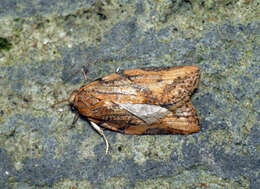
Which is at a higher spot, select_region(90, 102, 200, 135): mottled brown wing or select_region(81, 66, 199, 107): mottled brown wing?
select_region(81, 66, 199, 107): mottled brown wing

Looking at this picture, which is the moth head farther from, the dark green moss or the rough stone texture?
the dark green moss

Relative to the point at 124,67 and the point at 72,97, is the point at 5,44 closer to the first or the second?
the point at 72,97

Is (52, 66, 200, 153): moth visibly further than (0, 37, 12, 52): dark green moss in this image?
No

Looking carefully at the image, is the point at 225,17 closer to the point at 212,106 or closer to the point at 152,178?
the point at 212,106

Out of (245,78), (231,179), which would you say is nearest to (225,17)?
(245,78)

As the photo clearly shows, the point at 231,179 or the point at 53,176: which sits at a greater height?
the point at 231,179

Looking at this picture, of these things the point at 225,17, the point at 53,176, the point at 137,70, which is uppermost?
the point at 225,17

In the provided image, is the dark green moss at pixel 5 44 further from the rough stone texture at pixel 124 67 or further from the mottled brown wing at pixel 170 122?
the mottled brown wing at pixel 170 122

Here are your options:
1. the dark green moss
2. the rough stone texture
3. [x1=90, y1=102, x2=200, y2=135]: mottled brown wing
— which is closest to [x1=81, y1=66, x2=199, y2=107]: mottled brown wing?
[x1=90, y1=102, x2=200, y2=135]: mottled brown wing
